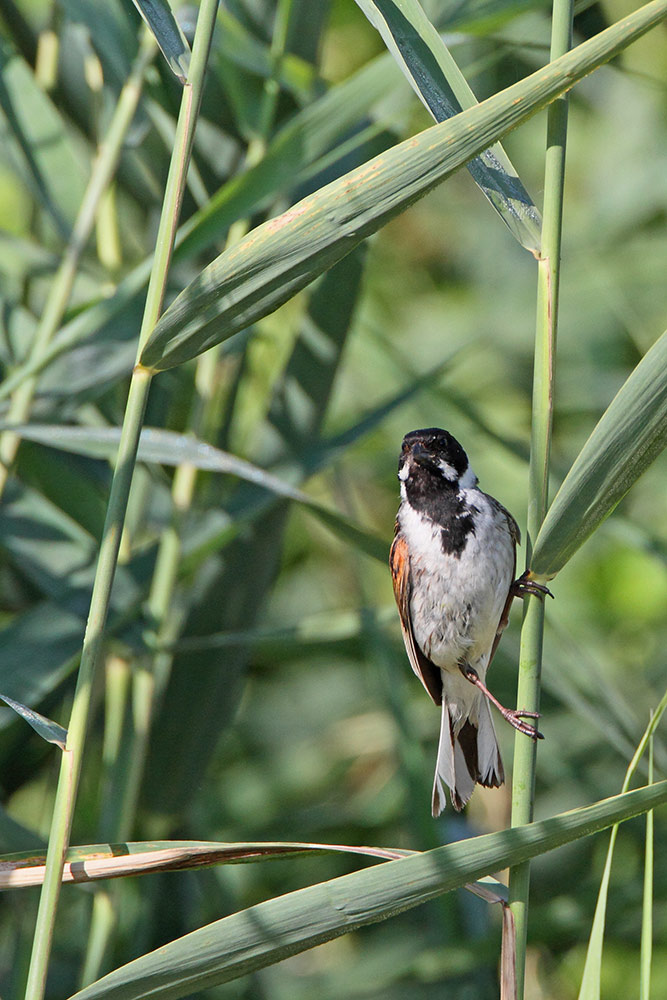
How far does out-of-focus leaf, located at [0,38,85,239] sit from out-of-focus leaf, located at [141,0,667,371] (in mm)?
1138

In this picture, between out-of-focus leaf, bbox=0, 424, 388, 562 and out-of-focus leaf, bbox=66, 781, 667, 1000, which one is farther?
out-of-focus leaf, bbox=0, 424, 388, 562

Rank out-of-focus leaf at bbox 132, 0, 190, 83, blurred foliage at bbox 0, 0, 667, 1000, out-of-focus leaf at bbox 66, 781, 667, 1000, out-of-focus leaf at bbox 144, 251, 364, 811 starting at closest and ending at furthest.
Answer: out-of-focus leaf at bbox 66, 781, 667, 1000
out-of-focus leaf at bbox 132, 0, 190, 83
blurred foliage at bbox 0, 0, 667, 1000
out-of-focus leaf at bbox 144, 251, 364, 811

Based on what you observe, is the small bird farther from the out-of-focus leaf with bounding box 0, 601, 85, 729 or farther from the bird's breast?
the out-of-focus leaf with bounding box 0, 601, 85, 729

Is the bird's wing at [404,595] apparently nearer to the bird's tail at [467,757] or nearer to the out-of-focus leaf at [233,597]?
the bird's tail at [467,757]

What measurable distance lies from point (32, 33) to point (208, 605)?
1298mm

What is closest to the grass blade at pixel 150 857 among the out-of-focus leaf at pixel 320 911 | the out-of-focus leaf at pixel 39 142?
the out-of-focus leaf at pixel 320 911

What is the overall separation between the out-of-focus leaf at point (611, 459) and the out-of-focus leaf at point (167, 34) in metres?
0.55

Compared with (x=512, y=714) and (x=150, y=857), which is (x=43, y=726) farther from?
(x=512, y=714)

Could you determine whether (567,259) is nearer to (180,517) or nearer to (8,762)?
(180,517)

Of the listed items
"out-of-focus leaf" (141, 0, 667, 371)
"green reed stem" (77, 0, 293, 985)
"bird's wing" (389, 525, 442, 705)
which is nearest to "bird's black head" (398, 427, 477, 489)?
"bird's wing" (389, 525, 442, 705)

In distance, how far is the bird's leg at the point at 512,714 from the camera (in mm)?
993

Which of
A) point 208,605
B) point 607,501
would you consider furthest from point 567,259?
point 607,501

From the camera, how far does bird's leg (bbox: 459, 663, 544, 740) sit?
99 cm

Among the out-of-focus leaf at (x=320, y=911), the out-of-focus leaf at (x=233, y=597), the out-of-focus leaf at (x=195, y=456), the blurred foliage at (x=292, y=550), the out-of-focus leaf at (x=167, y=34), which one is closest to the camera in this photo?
the out-of-focus leaf at (x=320, y=911)
